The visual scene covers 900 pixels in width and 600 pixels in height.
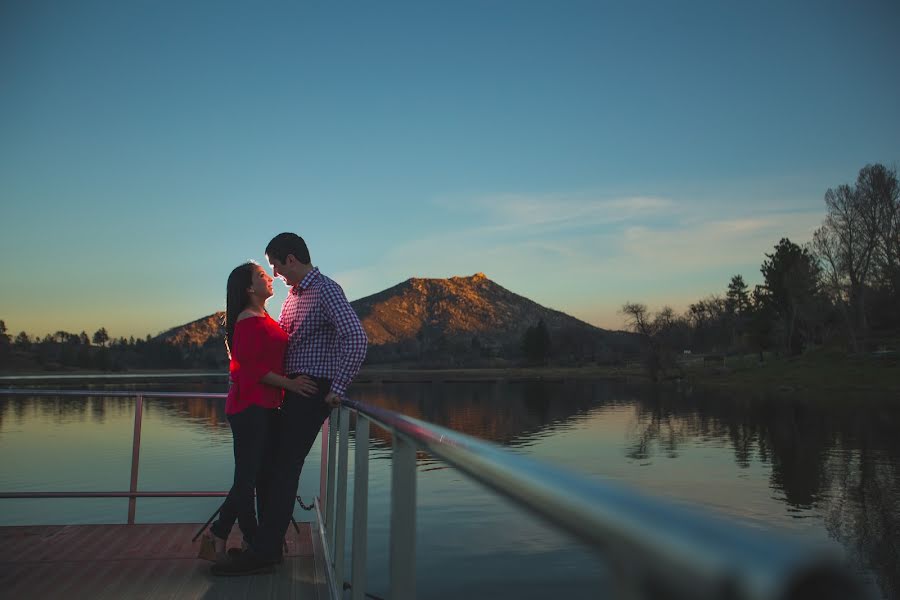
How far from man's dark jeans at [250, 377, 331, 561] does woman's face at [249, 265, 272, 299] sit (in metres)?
0.58

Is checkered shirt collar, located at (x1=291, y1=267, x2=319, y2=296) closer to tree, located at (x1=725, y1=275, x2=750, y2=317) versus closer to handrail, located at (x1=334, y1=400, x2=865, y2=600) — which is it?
handrail, located at (x1=334, y1=400, x2=865, y2=600)

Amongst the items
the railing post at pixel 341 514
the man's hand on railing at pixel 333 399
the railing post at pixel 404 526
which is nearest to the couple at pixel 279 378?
the man's hand on railing at pixel 333 399

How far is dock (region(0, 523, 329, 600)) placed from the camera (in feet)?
11.3

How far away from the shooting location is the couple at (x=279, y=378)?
12.0ft

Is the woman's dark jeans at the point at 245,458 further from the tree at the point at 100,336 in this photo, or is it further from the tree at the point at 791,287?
the tree at the point at 100,336

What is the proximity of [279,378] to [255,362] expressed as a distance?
0.17 metres

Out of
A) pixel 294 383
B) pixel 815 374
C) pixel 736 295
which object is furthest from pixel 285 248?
pixel 736 295

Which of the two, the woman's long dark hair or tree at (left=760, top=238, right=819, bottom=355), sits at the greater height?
tree at (left=760, top=238, right=819, bottom=355)

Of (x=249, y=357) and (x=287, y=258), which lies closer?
(x=249, y=357)

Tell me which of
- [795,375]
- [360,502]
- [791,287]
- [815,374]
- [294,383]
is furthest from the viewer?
[791,287]

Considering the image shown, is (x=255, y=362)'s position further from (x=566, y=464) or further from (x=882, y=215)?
(x=882, y=215)

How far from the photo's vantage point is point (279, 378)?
3.63 meters

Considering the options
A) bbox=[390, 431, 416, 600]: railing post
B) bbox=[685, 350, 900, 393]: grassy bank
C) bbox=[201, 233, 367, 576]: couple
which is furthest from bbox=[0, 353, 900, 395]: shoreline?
bbox=[390, 431, 416, 600]: railing post

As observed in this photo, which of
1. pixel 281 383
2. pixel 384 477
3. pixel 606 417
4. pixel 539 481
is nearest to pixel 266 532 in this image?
pixel 281 383
